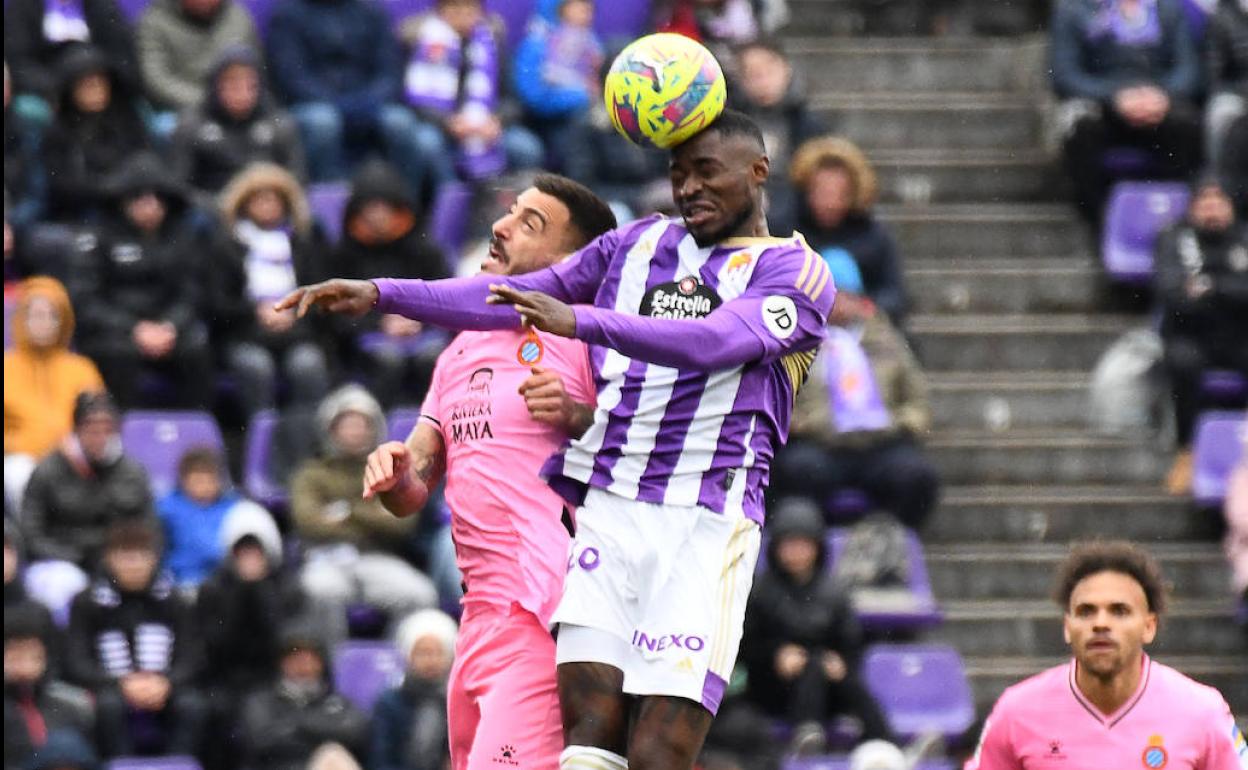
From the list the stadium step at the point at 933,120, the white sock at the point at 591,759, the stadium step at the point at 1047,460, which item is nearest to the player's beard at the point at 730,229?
the white sock at the point at 591,759

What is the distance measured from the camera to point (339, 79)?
14.2 metres

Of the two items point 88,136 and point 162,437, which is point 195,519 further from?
point 88,136

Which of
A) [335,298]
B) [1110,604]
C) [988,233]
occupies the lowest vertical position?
[1110,604]

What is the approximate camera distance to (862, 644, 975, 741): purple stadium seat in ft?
40.8

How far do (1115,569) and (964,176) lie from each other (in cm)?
758

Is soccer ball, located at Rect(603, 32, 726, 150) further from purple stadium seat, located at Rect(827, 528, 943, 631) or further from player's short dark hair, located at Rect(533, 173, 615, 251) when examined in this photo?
purple stadium seat, located at Rect(827, 528, 943, 631)

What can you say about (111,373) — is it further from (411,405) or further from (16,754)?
(16,754)

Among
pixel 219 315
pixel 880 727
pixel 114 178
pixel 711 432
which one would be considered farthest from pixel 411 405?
pixel 711 432

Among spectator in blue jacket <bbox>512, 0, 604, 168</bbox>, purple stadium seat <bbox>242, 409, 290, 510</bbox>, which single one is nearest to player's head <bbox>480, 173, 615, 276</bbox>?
purple stadium seat <bbox>242, 409, 290, 510</bbox>

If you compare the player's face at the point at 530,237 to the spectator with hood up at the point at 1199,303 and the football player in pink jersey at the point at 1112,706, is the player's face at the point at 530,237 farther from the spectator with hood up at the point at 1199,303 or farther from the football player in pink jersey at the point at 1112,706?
the spectator with hood up at the point at 1199,303

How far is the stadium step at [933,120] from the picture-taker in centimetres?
1552

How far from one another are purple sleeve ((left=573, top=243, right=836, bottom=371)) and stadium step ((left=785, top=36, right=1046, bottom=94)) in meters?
8.61

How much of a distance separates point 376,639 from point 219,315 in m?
1.86

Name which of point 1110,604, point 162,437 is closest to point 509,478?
point 1110,604
